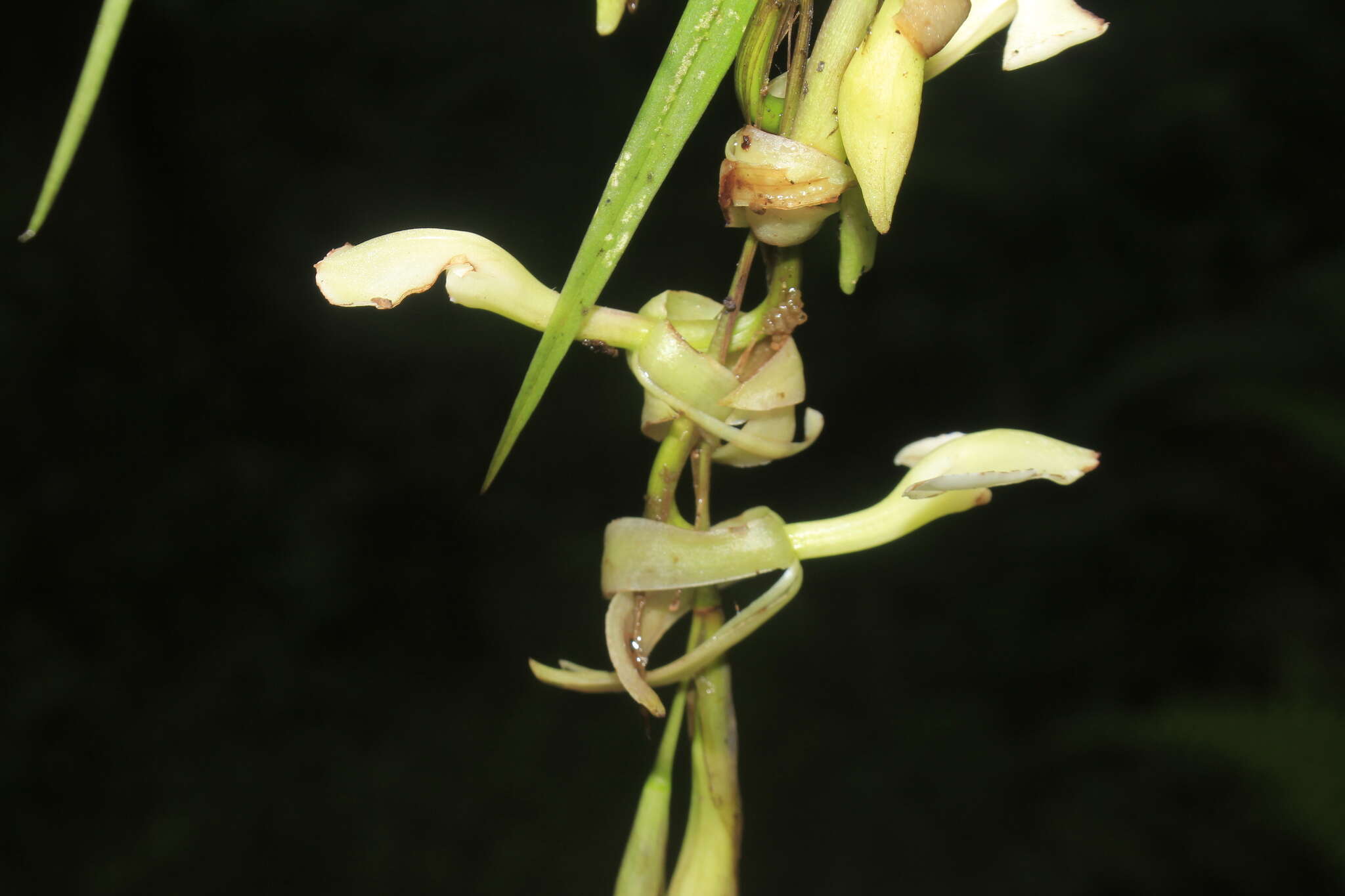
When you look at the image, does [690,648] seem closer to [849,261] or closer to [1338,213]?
[849,261]

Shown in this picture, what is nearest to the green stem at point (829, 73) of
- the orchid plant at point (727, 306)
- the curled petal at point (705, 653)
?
the orchid plant at point (727, 306)

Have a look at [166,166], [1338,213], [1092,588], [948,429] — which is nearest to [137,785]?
[166,166]

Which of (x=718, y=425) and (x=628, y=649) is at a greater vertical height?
(x=718, y=425)

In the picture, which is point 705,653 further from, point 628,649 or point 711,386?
point 711,386

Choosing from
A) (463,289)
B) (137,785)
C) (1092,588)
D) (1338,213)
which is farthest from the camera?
(137,785)

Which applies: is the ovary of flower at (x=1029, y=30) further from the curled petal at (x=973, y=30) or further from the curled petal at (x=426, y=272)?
the curled petal at (x=426, y=272)

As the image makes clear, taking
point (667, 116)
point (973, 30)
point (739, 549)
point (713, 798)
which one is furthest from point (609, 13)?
point (713, 798)
